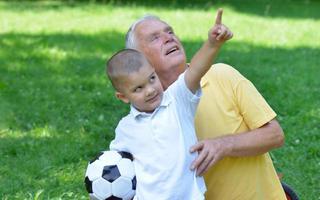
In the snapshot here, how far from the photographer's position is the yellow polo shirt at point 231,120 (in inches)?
142

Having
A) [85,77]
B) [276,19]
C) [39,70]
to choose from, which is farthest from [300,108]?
[276,19]

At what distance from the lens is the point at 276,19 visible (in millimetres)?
14688

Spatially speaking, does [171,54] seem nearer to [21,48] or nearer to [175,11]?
[21,48]

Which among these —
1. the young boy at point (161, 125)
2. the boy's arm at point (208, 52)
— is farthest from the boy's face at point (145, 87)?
the boy's arm at point (208, 52)

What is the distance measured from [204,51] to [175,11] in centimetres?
1218

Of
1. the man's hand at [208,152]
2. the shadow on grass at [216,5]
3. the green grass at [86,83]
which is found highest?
the man's hand at [208,152]

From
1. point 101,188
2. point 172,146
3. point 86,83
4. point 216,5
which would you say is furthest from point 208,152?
point 216,5

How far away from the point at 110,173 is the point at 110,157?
9 cm

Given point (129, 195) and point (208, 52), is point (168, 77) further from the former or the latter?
point (129, 195)

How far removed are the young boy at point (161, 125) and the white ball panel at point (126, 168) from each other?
17 cm

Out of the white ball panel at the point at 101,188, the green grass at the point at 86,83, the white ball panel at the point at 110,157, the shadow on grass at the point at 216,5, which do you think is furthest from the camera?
the shadow on grass at the point at 216,5

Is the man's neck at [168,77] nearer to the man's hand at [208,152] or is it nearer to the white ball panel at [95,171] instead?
the man's hand at [208,152]

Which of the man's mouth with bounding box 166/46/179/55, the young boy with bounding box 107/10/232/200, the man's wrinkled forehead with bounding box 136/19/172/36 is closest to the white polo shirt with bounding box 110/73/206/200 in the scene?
→ the young boy with bounding box 107/10/232/200

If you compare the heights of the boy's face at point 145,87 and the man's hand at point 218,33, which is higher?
the man's hand at point 218,33
